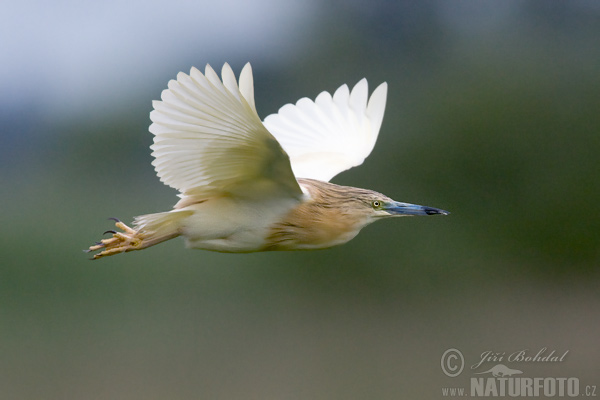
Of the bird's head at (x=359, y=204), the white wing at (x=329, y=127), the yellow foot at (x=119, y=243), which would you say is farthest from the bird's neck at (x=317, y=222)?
the white wing at (x=329, y=127)

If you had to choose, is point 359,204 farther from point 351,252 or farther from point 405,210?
point 351,252

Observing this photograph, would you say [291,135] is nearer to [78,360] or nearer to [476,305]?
[78,360]

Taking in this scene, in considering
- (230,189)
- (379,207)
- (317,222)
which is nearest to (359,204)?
(379,207)

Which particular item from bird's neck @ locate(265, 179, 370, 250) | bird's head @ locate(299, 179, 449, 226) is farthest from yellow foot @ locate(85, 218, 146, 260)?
bird's head @ locate(299, 179, 449, 226)

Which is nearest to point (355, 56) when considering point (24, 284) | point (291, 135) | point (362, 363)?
point (362, 363)

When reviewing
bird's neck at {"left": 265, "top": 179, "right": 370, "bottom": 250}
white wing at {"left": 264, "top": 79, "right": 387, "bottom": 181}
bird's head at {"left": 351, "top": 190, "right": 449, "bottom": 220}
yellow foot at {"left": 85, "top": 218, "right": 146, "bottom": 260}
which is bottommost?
yellow foot at {"left": 85, "top": 218, "right": 146, "bottom": 260}

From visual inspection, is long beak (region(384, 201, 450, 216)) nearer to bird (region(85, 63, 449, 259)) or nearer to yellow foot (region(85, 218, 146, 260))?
bird (region(85, 63, 449, 259))

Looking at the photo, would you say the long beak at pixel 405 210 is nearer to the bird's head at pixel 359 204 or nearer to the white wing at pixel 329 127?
the bird's head at pixel 359 204
